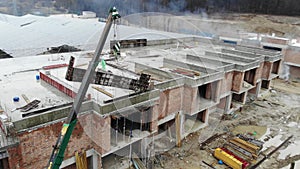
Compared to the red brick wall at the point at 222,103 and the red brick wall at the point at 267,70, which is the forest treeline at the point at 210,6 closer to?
the red brick wall at the point at 267,70

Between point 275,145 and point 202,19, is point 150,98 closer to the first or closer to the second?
point 275,145

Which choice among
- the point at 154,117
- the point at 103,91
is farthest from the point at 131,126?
the point at 103,91

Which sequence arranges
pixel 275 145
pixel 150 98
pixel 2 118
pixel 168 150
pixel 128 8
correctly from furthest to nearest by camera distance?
pixel 128 8 → pixel 275 145 → pixel 168 150 → pixel 150 98 → pixel 2 118

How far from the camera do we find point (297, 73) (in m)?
27.5

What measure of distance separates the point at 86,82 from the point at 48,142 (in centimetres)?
382

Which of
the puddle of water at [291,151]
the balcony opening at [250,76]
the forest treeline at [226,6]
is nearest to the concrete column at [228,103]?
the balcony opening at [250,76]

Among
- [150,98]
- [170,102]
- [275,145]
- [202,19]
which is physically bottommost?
[275,145]

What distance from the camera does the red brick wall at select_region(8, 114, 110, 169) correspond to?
782 centimetres

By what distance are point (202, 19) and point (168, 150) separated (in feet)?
133

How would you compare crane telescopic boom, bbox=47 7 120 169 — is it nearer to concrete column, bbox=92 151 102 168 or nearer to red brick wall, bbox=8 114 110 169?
red brick wall, bbox=8 114 110 169

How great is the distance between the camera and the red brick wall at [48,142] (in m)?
7.82

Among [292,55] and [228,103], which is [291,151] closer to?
[228,103]

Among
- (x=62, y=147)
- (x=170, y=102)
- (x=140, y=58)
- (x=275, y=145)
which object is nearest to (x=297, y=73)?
(x=275, y=145)

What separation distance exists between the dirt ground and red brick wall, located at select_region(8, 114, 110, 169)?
3869 mm
